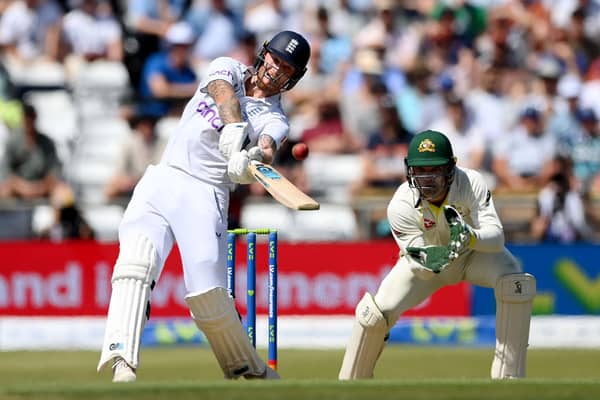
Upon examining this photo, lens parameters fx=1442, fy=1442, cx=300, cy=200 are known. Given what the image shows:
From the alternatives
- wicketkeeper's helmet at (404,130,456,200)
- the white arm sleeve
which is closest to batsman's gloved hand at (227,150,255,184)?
wicketkeeper's helmet at (404,130,456,200)

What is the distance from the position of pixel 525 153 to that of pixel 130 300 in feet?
20.9

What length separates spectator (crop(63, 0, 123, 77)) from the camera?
13102 millimetres

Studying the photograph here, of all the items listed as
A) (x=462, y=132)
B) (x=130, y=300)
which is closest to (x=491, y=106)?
(x=462, y=132)

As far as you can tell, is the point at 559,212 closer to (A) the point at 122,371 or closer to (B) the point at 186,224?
(B) the point at 186,224

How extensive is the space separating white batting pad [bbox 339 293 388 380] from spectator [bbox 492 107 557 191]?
192 inches

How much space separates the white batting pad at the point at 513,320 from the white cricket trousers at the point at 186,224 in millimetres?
1359

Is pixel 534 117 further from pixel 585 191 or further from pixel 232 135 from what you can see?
pixel 232 135

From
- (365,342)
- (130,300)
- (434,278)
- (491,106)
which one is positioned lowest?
(365,342)

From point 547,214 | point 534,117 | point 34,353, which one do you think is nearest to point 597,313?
point 547,214

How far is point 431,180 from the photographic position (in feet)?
21.4

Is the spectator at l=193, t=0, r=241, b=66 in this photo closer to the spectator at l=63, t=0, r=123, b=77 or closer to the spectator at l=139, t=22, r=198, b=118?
the spectator at l=139, t=22, r=198, b=118

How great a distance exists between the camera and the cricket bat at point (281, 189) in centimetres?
579

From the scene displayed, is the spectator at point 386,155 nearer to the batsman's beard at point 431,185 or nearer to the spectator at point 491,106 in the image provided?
the spectator at point 491,106

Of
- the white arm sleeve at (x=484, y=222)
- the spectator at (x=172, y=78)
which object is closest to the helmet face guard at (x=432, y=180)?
the white arm sleeve at (x=484, y=222)
